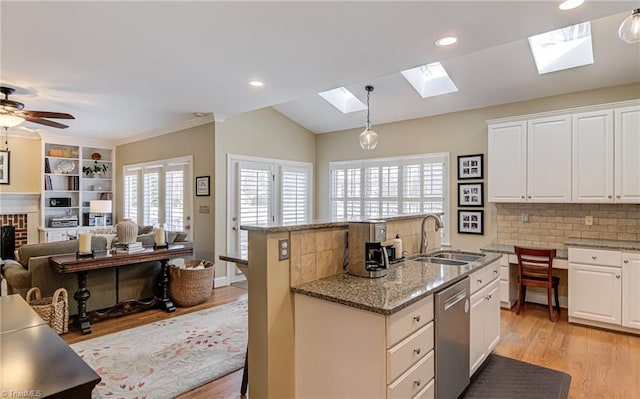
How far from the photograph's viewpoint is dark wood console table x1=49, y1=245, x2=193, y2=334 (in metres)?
3.49

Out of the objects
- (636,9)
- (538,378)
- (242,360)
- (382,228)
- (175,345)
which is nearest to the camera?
(636,9)

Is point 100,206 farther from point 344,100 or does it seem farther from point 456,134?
point 456,134

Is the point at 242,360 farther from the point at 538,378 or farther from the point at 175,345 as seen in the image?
the point at 538,378

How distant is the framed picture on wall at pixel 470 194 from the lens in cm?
498

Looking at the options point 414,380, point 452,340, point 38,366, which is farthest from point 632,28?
point 38,366

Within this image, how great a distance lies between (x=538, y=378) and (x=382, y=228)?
5.85 feet

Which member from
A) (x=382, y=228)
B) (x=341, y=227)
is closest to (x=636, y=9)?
(x=382, y=228)

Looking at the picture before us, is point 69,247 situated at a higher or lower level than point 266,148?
lower

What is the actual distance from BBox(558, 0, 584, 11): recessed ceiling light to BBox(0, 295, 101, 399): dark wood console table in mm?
3010

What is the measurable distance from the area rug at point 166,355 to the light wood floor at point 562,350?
0.57ft

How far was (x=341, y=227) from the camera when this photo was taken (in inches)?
94.3

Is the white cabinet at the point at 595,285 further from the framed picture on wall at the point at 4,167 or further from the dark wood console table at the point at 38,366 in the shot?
the framed picture on wall at the point at 4,167

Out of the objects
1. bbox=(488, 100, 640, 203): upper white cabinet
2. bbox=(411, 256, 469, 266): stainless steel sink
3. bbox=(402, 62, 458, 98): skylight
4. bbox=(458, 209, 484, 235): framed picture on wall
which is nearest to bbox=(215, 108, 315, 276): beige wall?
bbox=(402, 62, 458, 98): skylight

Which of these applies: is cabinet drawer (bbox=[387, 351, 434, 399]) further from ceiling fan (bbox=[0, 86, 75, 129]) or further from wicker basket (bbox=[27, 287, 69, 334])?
ceiling fan (bbox=[0, 86, 75, 129])
